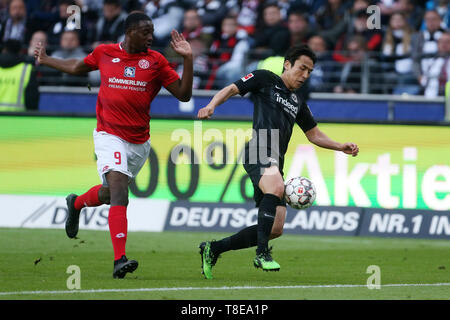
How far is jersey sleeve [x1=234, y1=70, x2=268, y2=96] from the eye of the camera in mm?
9336

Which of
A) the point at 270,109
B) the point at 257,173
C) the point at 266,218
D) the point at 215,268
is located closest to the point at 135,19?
the point at 270,109

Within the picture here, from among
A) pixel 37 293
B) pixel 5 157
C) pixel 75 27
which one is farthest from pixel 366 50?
pixel 37 293

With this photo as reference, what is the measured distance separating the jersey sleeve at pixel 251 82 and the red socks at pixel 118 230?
152 cm

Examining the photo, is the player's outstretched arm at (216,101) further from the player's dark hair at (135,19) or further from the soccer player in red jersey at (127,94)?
the player's dark hair at (135,19)

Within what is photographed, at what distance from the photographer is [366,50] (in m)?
18.6

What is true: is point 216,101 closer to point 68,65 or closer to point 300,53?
point 300,53

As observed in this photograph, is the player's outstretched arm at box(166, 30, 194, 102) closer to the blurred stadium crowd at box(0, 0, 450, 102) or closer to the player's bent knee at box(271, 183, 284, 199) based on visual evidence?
the player's bent knee at box(271, 183, 284, 199)

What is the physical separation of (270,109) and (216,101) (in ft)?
2.72

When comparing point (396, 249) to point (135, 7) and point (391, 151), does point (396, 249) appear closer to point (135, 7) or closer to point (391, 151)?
point (391, 151)

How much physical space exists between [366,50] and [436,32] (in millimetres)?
1282

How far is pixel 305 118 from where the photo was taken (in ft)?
32.7

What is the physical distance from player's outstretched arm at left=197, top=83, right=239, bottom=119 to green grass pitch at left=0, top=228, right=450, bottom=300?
1428 millimetres

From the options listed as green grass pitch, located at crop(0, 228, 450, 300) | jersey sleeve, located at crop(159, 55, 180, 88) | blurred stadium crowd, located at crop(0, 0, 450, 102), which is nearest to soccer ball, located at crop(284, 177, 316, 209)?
green grass pitch, located at crop(0, 228, 450, 300)

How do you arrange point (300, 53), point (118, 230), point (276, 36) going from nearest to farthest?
point (118, 230), point (300, 53), point (276, 36)
